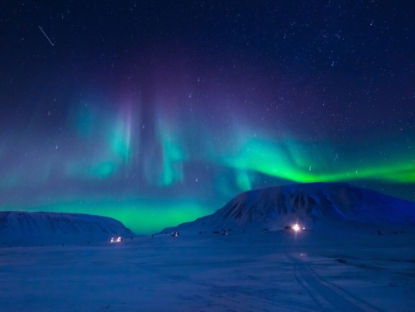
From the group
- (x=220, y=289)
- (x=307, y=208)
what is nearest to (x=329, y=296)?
A: (x=220, y=289)

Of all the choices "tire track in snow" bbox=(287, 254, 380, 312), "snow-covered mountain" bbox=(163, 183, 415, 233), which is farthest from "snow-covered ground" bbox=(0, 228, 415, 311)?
"snow-covered mountain" bbox=(163, 183, 415, 233)

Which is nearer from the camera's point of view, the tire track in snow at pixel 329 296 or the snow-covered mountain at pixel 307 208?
the tire track in snow at pixel 329 296

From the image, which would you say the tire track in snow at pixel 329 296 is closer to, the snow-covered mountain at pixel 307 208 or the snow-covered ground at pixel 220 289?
the snow-covered ground at pixel 220 289

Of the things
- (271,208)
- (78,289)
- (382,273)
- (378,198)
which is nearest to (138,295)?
(78,289)

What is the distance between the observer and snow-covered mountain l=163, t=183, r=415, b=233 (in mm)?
127000

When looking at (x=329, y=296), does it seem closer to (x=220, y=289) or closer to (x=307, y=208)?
(x=220, y=289)

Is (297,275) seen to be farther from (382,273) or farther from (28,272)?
(28,272)

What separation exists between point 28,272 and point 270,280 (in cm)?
1345

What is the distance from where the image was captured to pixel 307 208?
143000mm

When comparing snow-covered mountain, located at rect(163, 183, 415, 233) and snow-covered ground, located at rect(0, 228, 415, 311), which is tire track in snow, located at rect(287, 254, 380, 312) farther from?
snow-covered mountain, located at rect(163, 183, 415, 233)

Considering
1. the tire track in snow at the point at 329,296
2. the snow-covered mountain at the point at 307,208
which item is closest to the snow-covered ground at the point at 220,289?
the tire track in snow at the point at 329,296

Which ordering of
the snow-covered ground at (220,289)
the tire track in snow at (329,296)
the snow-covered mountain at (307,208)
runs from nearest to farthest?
the tire track in snow at (329,296)
the snow-covered ground at (220,289)
the snow-covered mountain at (307,208)

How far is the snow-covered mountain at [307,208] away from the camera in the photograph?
417 ft

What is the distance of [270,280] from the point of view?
46.2ft
